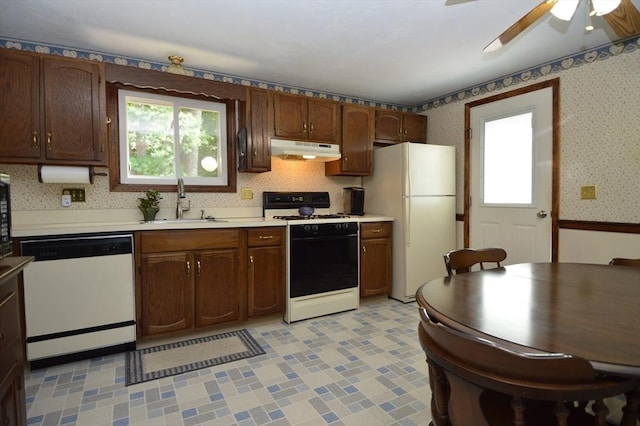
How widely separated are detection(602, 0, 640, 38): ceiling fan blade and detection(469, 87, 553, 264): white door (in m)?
1.16

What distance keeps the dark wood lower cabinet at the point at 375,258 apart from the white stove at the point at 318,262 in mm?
123

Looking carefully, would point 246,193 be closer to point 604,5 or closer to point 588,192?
point 604,5

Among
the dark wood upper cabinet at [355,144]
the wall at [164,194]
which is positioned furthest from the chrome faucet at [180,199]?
the dark wood upper cabinet at [355,144]

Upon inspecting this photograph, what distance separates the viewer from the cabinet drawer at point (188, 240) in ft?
8.40

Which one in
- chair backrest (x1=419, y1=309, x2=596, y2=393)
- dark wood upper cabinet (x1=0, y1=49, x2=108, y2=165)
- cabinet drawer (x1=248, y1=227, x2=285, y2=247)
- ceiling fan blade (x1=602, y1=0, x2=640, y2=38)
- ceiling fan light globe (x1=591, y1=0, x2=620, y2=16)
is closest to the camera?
chair backrest (x1=419, y1=309, x2=596, y2=393)

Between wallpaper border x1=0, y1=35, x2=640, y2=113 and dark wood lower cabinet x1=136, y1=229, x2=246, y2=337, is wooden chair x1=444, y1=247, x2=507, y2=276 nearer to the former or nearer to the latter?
dark wood lower cabinet x1=136, y1=229, x2=246, y2=337

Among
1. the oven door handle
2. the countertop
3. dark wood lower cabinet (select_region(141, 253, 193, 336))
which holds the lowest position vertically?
dark wood lower cabinet (select_region(141, 253, 193, 336))

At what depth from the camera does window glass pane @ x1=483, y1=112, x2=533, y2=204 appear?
3320mm

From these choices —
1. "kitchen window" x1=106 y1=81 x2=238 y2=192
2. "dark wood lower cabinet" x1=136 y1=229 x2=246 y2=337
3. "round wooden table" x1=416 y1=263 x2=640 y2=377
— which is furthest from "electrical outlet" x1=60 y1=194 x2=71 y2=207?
"round wooden table" x1=416 y1=263 x2=640 y2=377

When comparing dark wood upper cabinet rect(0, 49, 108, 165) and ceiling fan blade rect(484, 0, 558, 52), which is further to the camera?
dark wood upper cabinet rect(0, 49, 108, 165)

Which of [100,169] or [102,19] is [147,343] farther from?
[102,19]

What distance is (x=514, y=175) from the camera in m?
3.41

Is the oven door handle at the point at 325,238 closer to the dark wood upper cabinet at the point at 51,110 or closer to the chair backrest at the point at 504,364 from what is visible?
the dark wood upper cabinet at the point at 51,110

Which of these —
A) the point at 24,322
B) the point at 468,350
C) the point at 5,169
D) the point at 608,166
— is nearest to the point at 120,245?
the point at 24,322
